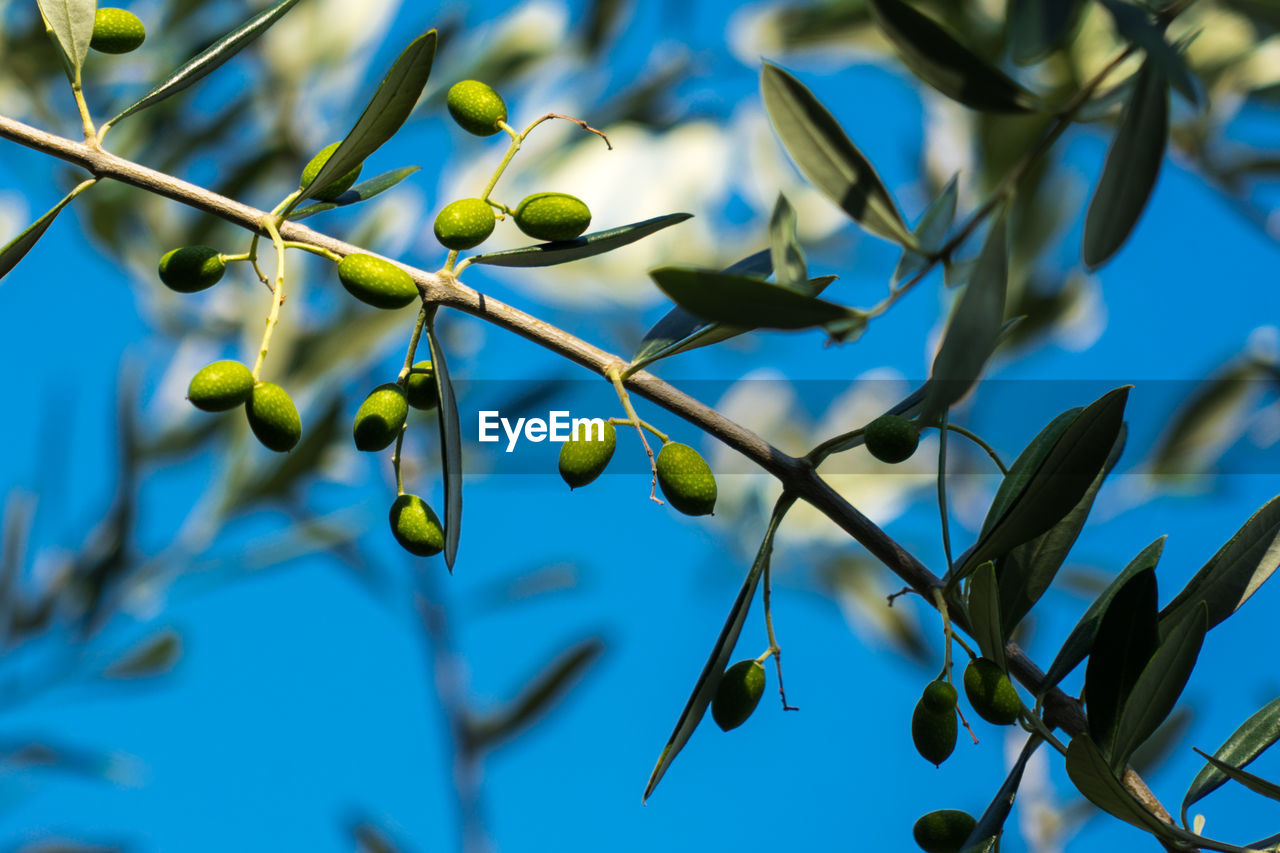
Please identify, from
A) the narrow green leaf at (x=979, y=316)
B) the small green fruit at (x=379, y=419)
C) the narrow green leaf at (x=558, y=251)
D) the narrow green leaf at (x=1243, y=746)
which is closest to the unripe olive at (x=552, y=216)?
the narrow green leaf at (x=558, y=251)

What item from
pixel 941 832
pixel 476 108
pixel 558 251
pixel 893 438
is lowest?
pixel 941 832

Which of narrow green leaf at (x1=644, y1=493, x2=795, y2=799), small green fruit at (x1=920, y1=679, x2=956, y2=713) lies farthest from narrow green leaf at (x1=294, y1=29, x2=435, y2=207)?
small green fruit at (x1=920, y1=679, x2=956, y2=713)

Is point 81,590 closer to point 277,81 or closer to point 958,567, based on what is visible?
point 277,81

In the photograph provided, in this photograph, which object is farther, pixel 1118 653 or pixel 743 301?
pixel 1118 653

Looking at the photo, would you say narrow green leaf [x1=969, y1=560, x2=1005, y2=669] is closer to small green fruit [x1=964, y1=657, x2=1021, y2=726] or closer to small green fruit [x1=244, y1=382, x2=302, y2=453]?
small green fruit [x1=964, y1=657, x2=1021, y2=726]

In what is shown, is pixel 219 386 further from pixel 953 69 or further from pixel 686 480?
pixel 953 69

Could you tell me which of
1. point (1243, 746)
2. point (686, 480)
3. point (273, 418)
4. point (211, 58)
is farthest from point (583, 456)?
point (1243, 746)
